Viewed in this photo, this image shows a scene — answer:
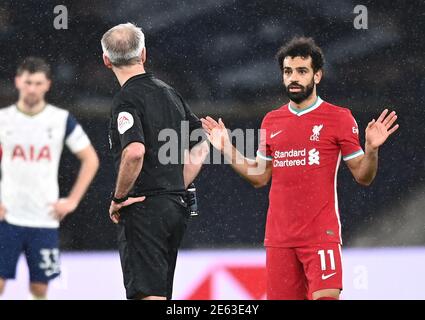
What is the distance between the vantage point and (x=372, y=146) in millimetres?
5305

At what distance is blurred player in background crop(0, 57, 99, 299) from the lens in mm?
6734

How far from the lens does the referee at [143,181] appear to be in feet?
17.0

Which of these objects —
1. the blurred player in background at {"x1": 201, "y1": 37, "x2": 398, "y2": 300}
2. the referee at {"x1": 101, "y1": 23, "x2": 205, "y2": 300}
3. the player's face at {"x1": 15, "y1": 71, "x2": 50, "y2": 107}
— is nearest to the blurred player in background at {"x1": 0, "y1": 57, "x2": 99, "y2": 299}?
the player's face at {"x1": 15, "y1": 71, "x2": 50, "y2": 107}

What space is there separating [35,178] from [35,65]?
0.89 m

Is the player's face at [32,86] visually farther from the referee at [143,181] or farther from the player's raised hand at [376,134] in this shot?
the player's raised hand at [376,134]

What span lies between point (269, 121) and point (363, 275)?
6.67 ft

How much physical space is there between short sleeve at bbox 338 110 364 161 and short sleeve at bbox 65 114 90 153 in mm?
2246

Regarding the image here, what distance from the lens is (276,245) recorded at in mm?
5438

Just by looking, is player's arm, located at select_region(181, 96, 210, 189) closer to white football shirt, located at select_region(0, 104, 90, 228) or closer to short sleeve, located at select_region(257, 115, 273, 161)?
short sleeve, located at select_region(257, 115, 273, 161)

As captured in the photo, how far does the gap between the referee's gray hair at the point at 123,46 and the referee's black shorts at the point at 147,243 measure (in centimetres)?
72

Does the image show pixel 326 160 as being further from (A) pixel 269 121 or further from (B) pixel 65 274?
(B) pixel 65 274

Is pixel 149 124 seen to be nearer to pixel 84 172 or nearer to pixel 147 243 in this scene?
pixel 147 243

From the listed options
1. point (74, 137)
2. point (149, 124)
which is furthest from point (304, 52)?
point (74, 137)
